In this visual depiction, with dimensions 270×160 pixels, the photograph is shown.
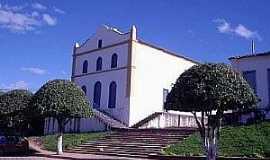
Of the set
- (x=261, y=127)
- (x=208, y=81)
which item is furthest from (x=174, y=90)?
(x=261, y=127)

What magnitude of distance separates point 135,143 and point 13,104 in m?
9.88

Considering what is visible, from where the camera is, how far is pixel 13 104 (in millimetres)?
28859

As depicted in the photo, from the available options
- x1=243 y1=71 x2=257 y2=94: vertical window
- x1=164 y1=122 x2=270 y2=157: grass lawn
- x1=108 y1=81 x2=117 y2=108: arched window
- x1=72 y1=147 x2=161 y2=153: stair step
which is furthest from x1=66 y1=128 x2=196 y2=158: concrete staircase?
x1=108 y1=81 x2=117 y2=108: arched window

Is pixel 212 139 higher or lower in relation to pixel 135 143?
higher

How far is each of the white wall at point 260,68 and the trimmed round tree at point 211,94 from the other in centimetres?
1009

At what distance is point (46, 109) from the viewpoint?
75.7 feet

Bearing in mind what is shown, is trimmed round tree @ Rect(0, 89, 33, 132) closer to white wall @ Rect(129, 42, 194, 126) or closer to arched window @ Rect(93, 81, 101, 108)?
arched window @ Rect(93, 81, 101, 108)

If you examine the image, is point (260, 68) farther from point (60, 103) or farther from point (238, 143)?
point (60, 103)

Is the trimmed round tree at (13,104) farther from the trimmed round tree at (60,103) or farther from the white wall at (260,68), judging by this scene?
the white wall at (260,68)

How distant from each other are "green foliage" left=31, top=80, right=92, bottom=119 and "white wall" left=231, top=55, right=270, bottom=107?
34.0ft

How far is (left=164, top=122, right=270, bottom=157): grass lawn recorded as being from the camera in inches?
734

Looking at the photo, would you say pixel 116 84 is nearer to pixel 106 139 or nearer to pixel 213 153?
pixel 106 139

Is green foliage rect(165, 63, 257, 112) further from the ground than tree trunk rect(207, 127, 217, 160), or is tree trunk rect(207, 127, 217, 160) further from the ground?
green foliage rect(165, 63, 257, 112)

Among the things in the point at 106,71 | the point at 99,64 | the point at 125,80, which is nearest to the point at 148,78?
the point at 125,80
